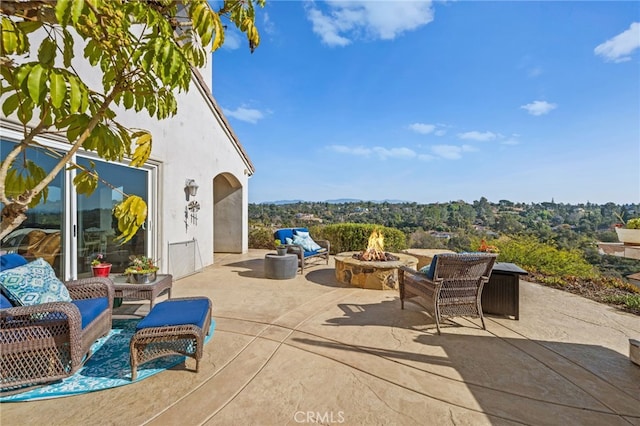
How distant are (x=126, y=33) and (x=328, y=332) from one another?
3.49m

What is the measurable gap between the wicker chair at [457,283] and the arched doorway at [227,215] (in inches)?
301

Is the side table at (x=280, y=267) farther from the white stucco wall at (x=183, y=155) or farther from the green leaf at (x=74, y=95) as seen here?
the green leaf at (x=74, y=95)

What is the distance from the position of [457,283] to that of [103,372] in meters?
4.11

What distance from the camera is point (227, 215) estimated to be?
10.4m

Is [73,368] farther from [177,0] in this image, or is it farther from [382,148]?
[382,148]

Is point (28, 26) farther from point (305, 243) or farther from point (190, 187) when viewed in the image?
point (305, 243)

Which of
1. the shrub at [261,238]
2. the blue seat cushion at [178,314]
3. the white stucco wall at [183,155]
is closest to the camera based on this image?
the blue seat cushion at [178,314]

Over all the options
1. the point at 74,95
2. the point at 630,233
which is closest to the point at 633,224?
the point at 630,233

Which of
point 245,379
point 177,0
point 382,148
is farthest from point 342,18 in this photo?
point 382,148

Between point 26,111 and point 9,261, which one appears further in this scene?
point 9,261

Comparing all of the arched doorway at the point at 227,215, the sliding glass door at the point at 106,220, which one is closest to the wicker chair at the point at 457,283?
the sliding glass door at the point at 106,220

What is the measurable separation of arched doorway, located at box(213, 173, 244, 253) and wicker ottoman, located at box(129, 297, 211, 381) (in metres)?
7.49

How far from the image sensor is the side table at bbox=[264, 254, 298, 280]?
257 inches

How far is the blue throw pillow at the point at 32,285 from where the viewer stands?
2.68 meters
